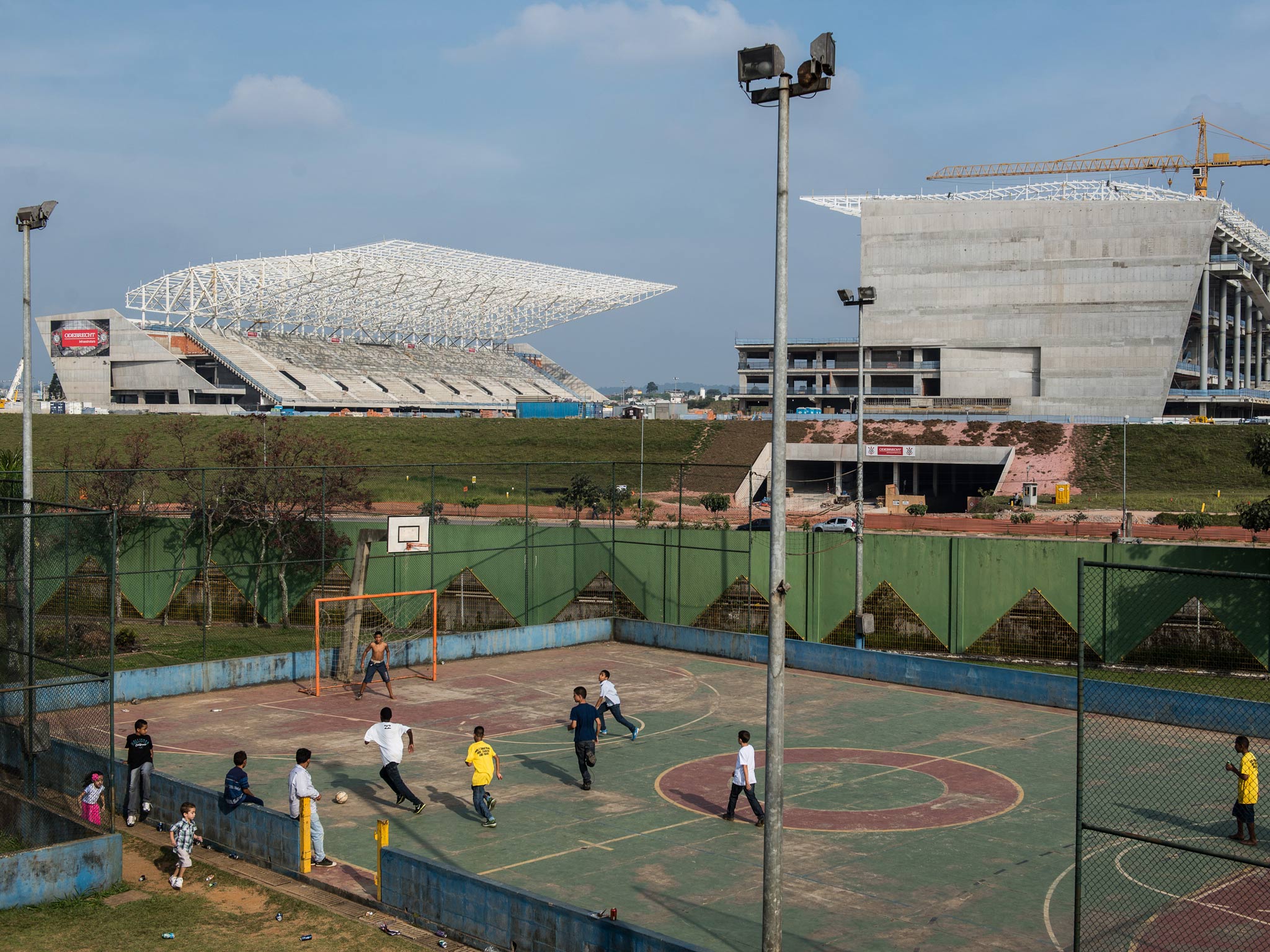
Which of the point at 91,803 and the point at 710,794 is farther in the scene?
the point at 710,794

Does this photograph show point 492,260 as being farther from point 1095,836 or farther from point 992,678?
point 1095,836

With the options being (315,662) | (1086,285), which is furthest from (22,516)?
(1086,285)

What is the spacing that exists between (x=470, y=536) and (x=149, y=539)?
1019 cm

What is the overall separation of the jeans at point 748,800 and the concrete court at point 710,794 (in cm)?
29

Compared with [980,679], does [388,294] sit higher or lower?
higher

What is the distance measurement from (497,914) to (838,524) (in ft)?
145

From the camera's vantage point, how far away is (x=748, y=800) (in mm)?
18703

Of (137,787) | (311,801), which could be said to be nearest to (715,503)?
(137,787)

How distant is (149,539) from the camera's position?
37531mm

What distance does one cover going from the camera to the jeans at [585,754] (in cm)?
2027

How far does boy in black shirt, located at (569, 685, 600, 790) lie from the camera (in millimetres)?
20152

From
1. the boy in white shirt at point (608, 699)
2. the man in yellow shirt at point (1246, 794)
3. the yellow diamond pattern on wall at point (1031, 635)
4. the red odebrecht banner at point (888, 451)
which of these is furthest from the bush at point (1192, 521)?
the man in yellow shirt at point (1246, 794)

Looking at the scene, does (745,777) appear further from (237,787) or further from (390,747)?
(237,787)

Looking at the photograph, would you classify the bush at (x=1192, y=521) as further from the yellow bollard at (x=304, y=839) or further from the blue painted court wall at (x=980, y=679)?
the yellow bollard at (x=304, y=839)
